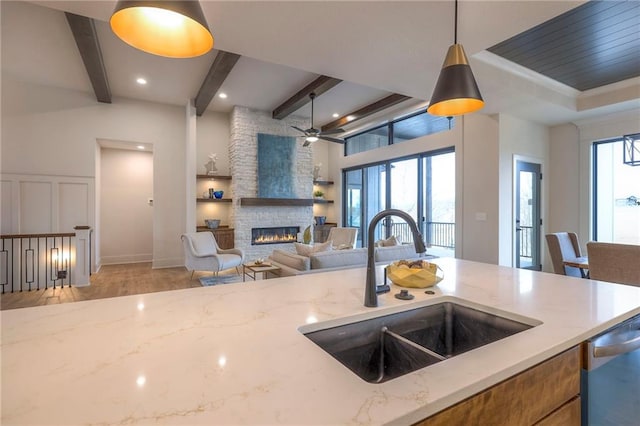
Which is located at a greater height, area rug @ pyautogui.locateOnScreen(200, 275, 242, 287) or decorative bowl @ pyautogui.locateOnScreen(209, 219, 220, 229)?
decorative bowl @ pyautogui.locateOnScreen(209, 219, 220, 229)

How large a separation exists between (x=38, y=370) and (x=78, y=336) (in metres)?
0.20

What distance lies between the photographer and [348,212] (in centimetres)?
837

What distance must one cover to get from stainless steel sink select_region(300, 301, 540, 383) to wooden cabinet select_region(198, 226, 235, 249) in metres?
5.91

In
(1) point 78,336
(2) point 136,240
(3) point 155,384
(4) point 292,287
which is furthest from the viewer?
(2) point 136,240

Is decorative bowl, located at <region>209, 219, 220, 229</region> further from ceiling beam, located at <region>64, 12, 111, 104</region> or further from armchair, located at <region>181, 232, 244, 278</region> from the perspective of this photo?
ceiling beam, located at <region>64, 12, 111, 104</region>

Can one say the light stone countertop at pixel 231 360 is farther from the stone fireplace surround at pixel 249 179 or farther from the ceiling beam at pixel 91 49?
Answer: the stone fireplace surround at pixel 249 179

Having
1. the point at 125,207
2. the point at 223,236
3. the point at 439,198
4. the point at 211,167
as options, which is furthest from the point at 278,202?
the point at 125,207

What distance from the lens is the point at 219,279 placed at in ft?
17.7

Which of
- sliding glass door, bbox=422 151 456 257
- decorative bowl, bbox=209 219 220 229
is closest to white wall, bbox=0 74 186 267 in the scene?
decorative bowl, bbox=209 219 220 229

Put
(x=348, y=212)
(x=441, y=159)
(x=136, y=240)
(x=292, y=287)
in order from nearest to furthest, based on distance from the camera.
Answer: (x=292, y=287)
(x=441, y=159)
(x=136, y=240)
(x=348, y=212)

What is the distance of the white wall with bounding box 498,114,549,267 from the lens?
15.6ft

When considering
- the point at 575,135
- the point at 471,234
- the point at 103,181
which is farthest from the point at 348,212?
the point at 103,181

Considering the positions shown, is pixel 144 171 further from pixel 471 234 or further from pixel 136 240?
pixel 471 234

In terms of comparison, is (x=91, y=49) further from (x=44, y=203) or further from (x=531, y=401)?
(x=531, y=401)
